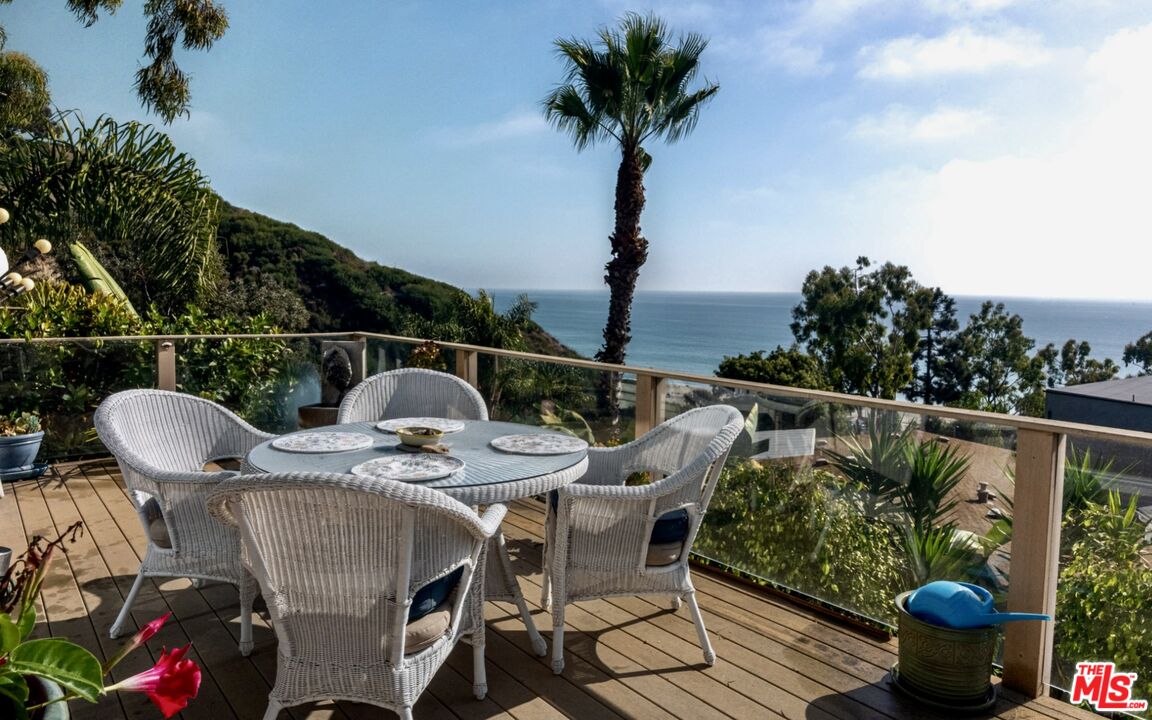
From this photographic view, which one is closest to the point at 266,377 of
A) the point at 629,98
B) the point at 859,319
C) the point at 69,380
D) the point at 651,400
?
the point at 69,380

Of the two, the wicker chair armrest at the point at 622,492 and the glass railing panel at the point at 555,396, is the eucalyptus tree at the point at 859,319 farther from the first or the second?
the wicker chair armrest at the point at 622,492

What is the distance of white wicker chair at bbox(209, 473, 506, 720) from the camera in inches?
75.6

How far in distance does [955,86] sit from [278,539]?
53225mm

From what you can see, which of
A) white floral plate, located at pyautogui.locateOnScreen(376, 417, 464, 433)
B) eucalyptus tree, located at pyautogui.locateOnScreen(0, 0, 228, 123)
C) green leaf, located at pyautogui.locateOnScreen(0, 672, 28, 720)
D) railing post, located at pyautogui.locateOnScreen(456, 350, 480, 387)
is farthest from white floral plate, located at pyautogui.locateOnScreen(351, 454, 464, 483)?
eucalyptus tree, located at pyautogui.locateOnScreen(0, 0, 228, 123)

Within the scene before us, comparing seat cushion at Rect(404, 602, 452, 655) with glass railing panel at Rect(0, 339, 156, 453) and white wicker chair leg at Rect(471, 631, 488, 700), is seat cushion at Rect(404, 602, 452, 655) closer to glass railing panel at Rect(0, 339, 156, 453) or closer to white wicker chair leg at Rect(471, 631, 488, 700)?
white wicker chair leg at Rect(471, 631, 488, 700)

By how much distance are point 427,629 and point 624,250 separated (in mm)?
12286

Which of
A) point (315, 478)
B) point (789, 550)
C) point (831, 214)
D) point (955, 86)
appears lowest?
point (789, 550)

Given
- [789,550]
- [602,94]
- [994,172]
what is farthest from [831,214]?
[789,550]

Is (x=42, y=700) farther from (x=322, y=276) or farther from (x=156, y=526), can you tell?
(x=322, y=276)

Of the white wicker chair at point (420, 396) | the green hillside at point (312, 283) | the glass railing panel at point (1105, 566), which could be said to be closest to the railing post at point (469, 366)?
the white wicker chair at point (420, 396)

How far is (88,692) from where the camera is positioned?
98cm

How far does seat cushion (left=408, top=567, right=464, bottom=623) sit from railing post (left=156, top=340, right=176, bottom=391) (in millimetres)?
4667

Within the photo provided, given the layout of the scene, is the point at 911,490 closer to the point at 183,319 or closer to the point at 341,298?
the point at 183,319

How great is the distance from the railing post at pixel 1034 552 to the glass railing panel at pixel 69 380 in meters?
5.98
